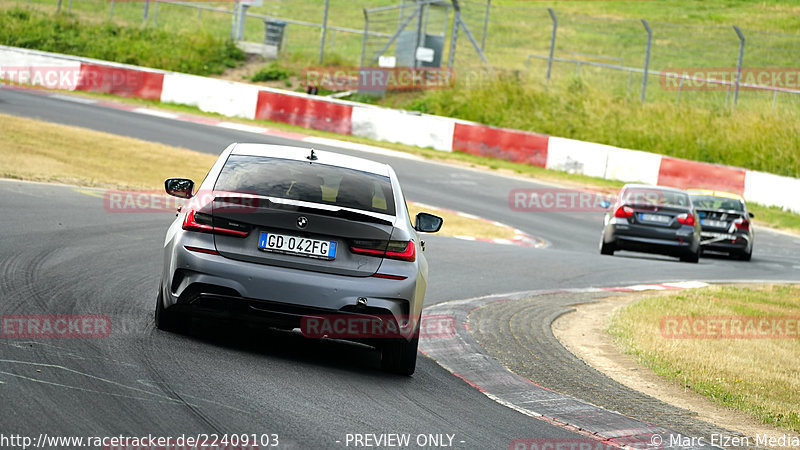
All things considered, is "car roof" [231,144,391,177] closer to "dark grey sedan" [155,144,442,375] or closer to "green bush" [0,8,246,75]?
"dark grey sedan" [155,144,442,375]

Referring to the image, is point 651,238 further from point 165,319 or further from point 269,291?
point 269,291

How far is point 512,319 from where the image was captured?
10734mm

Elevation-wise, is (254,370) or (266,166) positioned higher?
(266,166)

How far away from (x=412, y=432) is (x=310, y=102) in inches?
1017

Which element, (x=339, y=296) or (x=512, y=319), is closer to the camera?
(x=339, y=296)

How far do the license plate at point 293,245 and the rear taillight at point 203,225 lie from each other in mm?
140

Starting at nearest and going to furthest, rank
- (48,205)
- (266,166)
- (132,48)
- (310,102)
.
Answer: (266,166) → (48,205) → (310,102) → (132,48)

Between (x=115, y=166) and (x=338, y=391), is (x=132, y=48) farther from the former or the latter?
(x=338, y=391)

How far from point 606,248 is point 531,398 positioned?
12045mm

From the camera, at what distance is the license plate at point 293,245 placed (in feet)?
22.3

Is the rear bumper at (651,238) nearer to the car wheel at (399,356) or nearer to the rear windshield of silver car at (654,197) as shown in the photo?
the rear windshield of silver car at (654,197)

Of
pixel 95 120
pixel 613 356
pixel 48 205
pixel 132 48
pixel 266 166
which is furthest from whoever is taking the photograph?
pixel 132 48

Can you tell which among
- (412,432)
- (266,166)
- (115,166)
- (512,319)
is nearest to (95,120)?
(115,166)

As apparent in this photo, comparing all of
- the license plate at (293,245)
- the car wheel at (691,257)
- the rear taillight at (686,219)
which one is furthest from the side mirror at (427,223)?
the car wheel at (691,257)
